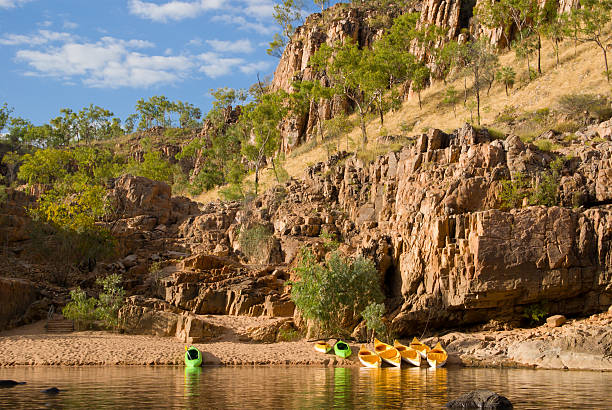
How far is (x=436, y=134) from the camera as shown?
4122 cm

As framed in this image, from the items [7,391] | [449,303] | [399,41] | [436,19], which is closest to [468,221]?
[449,303]

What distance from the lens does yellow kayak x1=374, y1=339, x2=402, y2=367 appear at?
27844 millimetres

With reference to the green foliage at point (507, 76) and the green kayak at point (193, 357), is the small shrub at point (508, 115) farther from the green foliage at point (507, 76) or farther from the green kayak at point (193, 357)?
the green kayak at point (193, 357)

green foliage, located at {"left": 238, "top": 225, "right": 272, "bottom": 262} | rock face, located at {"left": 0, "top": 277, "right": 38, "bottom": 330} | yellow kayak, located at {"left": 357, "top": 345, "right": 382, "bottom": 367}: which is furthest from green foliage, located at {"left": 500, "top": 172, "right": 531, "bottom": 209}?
rock face, located at {"left": 0, "top": 277, "right": 38, "bottom": 330}

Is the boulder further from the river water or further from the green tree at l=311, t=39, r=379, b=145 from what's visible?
the green tree at l=311, t=39, r=379, b=145

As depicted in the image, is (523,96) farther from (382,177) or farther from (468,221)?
(468,221)

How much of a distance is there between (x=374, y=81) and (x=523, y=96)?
17437 mm

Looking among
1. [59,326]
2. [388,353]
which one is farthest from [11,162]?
[388,353]

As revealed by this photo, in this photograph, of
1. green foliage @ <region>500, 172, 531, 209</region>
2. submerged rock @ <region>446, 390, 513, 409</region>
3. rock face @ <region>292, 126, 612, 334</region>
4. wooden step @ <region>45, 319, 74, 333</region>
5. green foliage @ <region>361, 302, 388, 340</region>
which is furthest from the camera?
wooden step @ <region>45, 319, 74, 333</region>

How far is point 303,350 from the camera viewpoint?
1235 inches

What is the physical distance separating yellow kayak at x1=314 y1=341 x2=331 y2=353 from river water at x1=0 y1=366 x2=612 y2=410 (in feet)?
9.42

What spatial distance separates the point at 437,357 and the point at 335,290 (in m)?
7.43

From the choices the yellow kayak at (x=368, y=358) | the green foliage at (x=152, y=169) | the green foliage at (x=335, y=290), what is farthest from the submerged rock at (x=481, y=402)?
the green foliage at (x=152, y=169)

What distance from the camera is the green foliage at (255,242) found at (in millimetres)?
46375
